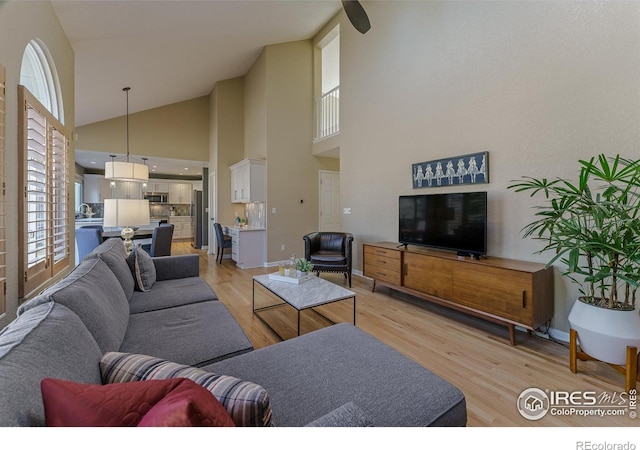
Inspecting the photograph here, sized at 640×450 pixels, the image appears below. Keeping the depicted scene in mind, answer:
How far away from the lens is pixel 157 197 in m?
9.45

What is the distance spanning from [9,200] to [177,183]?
342 inches

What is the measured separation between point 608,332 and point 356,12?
2958mm

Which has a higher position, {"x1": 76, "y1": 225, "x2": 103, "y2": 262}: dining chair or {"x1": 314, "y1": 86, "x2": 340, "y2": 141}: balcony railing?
{"x1": 314, "y1": 86, "x2": 340, "y2": 141}: balcony railing

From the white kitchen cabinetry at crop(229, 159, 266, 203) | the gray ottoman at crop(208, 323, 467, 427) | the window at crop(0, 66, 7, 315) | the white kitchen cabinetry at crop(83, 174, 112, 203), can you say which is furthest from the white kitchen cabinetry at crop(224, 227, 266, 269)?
the white kitchen cabinetry at crop(83, 174, 112, 203)

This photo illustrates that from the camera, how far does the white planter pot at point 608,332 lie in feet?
5.59

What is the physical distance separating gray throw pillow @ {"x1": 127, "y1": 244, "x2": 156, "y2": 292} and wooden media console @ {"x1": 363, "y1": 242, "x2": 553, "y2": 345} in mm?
2673

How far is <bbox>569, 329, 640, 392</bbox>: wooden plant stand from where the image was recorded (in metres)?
1.69

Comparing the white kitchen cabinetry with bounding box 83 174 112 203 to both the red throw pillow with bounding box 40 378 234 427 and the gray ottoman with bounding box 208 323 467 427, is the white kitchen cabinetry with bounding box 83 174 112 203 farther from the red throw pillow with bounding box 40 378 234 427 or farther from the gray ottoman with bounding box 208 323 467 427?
the red throw pillow with bounding box 40 378 234 427

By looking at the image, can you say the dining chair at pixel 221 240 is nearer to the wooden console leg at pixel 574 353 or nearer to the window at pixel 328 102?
the window at pixel 328 102

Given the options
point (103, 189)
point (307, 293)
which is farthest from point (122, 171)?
point (103, 189)

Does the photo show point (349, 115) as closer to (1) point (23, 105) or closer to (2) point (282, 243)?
(2) point (282, 243)

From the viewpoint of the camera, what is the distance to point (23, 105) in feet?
→ 5.94

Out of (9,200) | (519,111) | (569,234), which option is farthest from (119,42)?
(569,234)

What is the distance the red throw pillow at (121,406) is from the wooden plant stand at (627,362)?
2415mm
